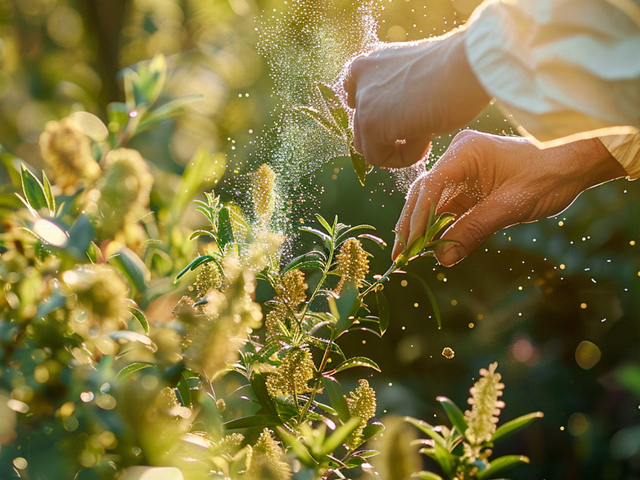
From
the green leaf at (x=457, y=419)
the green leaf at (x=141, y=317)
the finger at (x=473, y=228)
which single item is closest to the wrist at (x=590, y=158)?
the finger at (x=473, y=228)

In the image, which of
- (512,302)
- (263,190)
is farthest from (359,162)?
(512,302)

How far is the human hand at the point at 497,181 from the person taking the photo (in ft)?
1.97

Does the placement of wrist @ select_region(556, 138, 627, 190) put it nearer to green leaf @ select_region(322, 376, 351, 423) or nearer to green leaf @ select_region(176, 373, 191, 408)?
green leaf @ select_region(322, 376, 351, 423)

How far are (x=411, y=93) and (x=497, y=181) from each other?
32 cm

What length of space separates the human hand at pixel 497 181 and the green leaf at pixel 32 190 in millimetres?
413

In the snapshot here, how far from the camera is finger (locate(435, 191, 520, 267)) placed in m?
0.59

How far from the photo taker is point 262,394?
464 millimetres

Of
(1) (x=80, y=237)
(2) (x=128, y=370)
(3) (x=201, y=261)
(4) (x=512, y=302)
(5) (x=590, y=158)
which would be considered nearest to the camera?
(1) (x=80, y=237)

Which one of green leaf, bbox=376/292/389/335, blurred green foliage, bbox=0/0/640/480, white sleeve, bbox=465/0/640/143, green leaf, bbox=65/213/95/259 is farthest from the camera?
blurred green foliage, bbox=0/0/640/480

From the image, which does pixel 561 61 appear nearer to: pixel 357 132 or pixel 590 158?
pixel 357 132

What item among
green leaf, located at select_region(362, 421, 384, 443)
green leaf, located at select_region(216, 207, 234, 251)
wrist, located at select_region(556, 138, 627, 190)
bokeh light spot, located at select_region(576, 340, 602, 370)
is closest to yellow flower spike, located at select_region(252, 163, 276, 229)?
green leaf, located at select_region(216, 207, 234, 251)

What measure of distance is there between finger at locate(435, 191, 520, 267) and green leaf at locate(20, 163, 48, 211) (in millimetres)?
449

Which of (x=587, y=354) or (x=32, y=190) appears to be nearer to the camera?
(x=32, y=190)

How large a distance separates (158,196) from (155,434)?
161 mm
